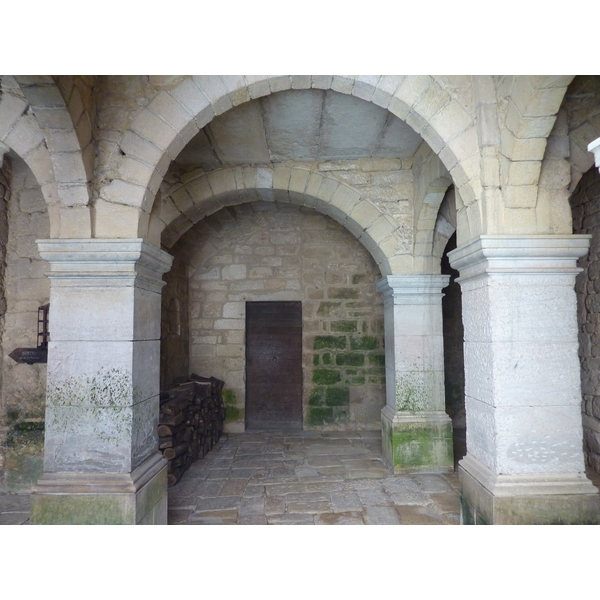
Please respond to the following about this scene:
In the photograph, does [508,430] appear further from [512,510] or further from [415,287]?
→ [415,287]

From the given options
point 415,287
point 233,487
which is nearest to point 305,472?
point 233,487

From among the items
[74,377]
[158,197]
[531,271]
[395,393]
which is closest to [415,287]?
[395,393]

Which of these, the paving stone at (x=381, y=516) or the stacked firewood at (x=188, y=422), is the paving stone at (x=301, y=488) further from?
the stacked firewood at (x=188, y=422)

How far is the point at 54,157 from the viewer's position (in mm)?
2262

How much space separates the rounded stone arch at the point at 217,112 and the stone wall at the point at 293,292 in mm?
3248

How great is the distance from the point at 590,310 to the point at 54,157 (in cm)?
445

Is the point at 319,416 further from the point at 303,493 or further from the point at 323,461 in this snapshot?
the point at 303,493

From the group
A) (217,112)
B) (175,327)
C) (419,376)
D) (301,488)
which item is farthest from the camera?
(175,327)

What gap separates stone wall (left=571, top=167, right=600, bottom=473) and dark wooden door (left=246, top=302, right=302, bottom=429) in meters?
3.41

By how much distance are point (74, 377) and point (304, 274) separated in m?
3.91

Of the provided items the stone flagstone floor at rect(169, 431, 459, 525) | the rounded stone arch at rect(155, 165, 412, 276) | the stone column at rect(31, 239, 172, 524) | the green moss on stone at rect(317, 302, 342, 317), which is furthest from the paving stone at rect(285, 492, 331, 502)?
the green moss on stone at rect(317, 302, 342, 317)

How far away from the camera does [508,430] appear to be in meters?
2.29

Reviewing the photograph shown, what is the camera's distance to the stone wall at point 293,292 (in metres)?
5.79

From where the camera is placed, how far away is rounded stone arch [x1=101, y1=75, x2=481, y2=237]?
2400 millimetres
